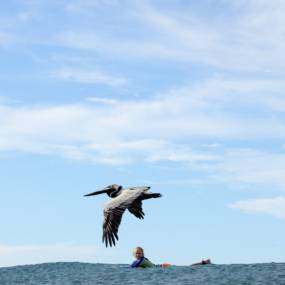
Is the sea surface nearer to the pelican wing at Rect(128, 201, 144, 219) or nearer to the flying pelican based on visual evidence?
the flying pelican

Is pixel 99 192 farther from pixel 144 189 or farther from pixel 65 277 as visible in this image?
pixel 65 277

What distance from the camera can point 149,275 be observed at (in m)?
19.3

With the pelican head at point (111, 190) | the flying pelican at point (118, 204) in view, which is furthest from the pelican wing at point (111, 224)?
the pelican head at point (111, 190)

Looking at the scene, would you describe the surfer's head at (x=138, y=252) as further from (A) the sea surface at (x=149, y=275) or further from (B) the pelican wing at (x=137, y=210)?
(B) the pelican wing at (x=137, y=210)

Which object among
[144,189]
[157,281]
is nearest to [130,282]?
[157,281]

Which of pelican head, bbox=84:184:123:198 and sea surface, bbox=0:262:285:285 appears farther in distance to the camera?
pelican head, bbox=84:184:123:198

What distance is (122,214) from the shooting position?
2136 cm

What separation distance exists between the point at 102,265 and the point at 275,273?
6.13m

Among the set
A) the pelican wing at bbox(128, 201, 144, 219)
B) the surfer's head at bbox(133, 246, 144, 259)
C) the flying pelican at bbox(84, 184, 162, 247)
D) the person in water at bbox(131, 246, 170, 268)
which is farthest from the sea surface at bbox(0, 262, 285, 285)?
the pelican wing at bbox(128, 201, 144, 219)

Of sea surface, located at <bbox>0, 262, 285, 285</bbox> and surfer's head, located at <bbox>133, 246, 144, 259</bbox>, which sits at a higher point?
surfer's head, located at <bbox>133, 246, 144, 259</bbox>

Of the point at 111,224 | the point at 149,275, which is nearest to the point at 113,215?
the point at 111,224

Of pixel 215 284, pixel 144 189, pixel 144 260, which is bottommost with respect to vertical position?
pixel 215 284

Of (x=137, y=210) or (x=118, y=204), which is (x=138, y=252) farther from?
(x=137, y=210)

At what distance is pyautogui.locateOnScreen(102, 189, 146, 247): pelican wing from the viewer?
20469 millimetres
